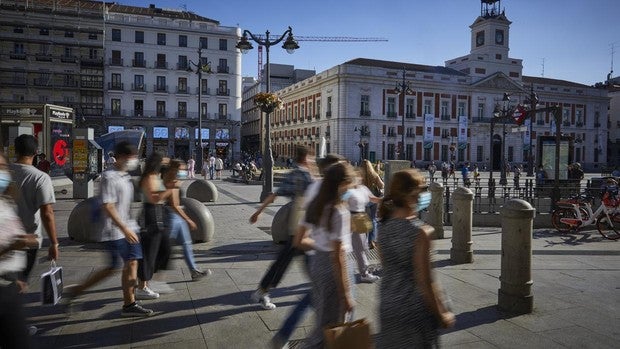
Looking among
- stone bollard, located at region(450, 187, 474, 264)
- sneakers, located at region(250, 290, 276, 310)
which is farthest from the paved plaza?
stone bollard, located at region(450, 187, 474, 264)

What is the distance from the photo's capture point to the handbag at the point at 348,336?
112 inches

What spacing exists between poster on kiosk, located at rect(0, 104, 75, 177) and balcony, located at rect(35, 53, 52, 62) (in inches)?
1463

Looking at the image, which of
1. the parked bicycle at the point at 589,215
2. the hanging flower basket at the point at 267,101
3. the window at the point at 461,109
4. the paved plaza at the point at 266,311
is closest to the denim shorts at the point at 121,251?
the paved plaza at the point at 266,311

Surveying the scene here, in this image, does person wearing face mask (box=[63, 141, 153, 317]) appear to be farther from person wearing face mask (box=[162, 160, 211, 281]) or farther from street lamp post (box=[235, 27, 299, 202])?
street lamp post (box=[235, 27, 299, 202])

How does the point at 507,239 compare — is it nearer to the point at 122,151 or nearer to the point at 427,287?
the point at 427,287

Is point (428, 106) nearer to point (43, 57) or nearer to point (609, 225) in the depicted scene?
point (43, 57)

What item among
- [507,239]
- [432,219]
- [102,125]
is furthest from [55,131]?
[102,125]

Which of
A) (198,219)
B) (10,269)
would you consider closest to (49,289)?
(10,269)

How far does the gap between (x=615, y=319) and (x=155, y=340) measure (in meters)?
4.71

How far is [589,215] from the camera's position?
1088 centimetres

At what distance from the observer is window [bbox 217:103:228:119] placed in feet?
194

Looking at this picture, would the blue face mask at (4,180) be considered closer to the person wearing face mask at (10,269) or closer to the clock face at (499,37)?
the person wearing face mask at (10,269)

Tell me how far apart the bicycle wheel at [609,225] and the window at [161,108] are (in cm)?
5260

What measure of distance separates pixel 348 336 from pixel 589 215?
397 inches
